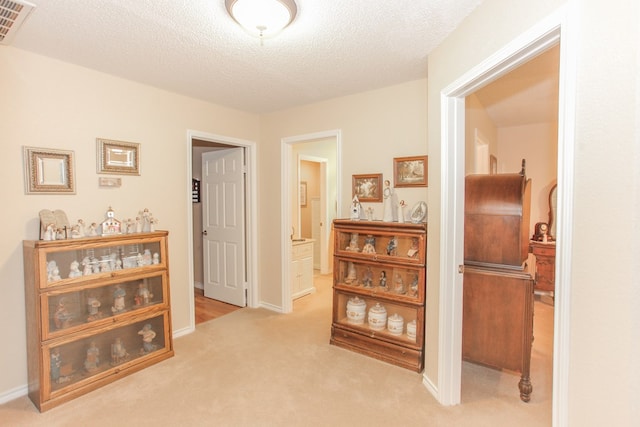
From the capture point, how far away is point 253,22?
1.77m

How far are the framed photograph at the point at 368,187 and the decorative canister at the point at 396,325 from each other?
3.64ft

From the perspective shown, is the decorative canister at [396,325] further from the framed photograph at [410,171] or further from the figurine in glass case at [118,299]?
the figurine in glass case at [118,299]

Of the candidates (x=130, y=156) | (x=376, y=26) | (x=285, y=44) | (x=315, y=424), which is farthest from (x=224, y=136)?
(x=315, y=424)

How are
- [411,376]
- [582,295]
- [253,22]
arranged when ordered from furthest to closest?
[411,376]
[253,22]
[582,295]

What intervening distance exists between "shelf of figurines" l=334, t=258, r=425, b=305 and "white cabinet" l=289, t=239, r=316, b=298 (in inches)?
50.1

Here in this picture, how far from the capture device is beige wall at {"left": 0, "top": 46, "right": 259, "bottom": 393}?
2.19 m

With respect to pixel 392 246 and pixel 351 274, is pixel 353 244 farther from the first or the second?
pixel 392 246

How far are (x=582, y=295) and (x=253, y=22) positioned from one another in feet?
6.60

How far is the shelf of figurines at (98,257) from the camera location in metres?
2.16

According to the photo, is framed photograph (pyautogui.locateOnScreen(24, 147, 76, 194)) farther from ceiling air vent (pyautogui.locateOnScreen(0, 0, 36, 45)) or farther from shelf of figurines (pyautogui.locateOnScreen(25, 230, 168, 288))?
ceiling air vent (pyautogui.locateOnScreen(0, 0, 36, 45))

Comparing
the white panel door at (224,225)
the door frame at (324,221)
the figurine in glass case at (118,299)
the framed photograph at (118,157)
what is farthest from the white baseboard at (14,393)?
the door frame at (324,221)

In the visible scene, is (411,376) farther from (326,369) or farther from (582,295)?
(582,295)

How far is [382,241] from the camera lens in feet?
9.58

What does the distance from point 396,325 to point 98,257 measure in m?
2.53
